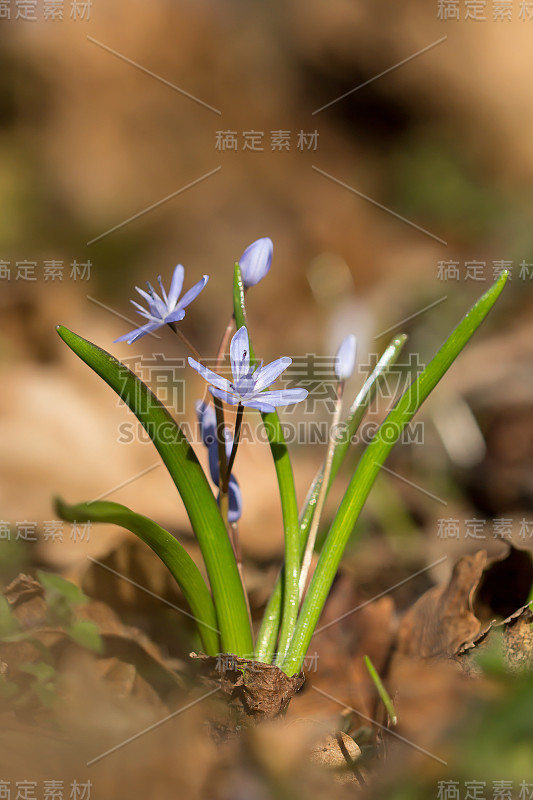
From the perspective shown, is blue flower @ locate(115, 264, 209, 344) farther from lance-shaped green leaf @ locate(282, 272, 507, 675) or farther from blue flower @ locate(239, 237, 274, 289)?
lance-shaped green leaf @ locate(282, 272, 507, 675)

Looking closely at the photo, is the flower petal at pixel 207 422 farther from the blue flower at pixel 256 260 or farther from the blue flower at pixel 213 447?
the blue flower at pixel 256 260

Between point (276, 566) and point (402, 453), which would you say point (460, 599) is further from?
point (402, 453)

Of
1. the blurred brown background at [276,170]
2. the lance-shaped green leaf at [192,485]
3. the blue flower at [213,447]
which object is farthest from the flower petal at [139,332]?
the blurred brown background at [276,170]

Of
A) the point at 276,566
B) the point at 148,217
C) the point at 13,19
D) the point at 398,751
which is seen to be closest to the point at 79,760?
the point at 398,751

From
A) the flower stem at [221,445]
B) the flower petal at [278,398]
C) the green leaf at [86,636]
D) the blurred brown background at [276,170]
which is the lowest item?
the green leaf at [86,636]

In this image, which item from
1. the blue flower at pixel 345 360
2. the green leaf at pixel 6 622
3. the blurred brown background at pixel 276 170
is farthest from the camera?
the blurred brown background at pixel 276 170

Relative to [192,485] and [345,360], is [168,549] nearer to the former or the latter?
[192,485]
